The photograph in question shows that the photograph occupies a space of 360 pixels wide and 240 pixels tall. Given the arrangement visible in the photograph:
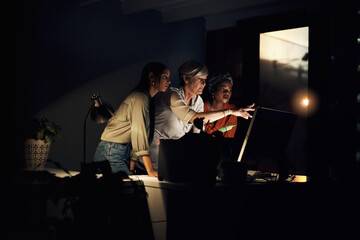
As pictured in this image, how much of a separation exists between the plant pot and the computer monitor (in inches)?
47.7

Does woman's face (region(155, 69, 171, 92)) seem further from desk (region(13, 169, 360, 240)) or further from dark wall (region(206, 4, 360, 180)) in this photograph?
dark wall (region(206, 4, 360, 180))

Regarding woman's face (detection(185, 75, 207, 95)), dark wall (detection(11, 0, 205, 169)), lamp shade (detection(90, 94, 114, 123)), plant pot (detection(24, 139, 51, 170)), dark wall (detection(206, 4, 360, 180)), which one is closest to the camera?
plant pot (detection(24, 139, 51, 170))

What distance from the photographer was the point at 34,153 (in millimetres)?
2672

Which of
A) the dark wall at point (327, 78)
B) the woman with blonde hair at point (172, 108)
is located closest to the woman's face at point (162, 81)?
the woman with blonde hair at point (172, 108)

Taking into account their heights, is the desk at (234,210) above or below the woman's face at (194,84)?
below

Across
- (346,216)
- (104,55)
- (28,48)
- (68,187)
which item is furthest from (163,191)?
(104,55)

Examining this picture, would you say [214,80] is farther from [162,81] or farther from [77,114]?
[77,114]

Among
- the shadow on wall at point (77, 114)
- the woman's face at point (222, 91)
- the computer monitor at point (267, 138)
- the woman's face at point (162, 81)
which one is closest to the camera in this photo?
the computer monitor at point (267, 138)

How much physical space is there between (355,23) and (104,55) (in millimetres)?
2695

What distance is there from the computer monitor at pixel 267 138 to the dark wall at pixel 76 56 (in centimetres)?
205

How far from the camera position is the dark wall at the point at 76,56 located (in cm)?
423

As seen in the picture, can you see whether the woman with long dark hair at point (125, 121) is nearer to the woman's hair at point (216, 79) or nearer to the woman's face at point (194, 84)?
the woman's face at point (194, 84)

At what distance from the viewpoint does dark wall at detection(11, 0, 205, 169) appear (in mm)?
4227

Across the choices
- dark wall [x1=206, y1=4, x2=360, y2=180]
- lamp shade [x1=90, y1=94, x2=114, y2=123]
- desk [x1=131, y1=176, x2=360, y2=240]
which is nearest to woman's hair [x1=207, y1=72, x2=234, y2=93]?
dark wall [x1=206, y1=4, x2=360, y2=180]
